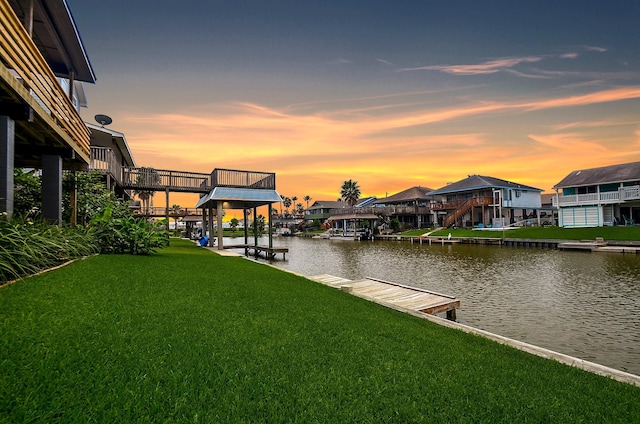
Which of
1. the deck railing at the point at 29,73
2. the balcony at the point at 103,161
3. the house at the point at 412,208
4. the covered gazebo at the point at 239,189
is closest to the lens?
the deck railing at the point at 29,73

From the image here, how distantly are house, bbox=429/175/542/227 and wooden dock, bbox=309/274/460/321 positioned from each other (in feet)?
135

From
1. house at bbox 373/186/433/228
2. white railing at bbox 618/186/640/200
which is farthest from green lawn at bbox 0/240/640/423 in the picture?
house at bbox 373/186/433/228

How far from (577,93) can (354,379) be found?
79.9 feet

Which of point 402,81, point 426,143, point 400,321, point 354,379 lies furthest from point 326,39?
point 354,379

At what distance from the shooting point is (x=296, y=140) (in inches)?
898

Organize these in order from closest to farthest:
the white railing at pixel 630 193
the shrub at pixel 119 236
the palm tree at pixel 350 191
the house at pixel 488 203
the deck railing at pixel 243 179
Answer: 1. the shrub at pixel 119 236
2. the deck railing at pixel 243 179
3. the white railing at pixel 630 193
4. the house at pixel 488 203
5. the palm tree at pixel 350 191

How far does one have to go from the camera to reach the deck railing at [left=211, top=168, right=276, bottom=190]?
75.6ft

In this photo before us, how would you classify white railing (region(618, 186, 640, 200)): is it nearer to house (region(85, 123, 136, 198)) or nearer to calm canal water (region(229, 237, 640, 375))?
calm canal water (region(229, 237, 640, 375))

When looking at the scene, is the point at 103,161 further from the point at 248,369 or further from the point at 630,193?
the point at 630,193

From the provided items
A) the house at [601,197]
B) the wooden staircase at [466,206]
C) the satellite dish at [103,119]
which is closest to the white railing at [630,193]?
the house at [601,197]

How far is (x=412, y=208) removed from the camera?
5862cm

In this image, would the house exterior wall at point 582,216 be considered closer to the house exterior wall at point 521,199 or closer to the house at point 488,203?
the house at point 488,203

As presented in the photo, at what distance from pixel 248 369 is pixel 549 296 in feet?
43.2

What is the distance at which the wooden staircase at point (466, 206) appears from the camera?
46.3 metres
